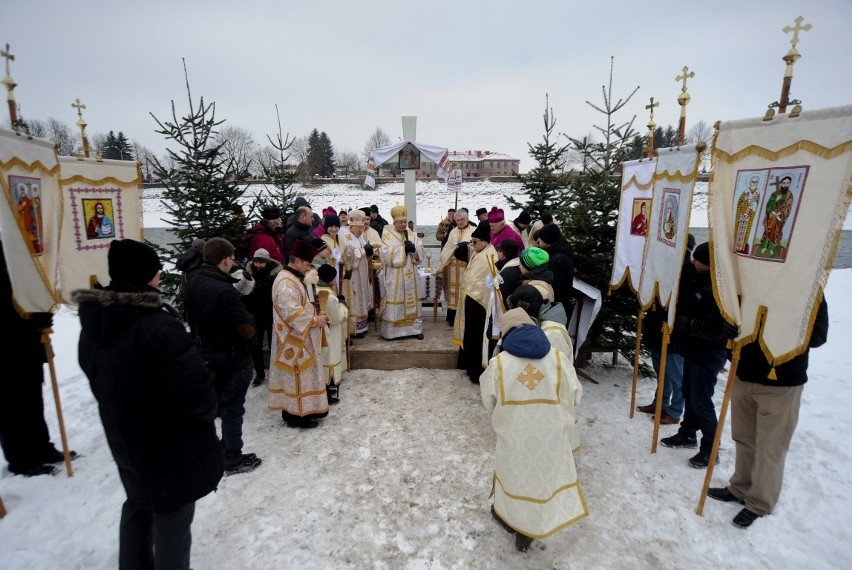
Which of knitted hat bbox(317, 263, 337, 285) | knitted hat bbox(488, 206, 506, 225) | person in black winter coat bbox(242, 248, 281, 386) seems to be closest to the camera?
knitted hat bbox(317, 263, 337, 285)

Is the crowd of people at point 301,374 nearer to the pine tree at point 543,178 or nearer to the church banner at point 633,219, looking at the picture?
the church banner at point 633,219

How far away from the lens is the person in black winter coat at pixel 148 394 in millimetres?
2268

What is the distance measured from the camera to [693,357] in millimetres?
4223

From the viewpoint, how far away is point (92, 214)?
4.62m

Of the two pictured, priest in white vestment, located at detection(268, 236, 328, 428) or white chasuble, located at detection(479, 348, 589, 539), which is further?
priest in white vestment, located at detection(268, 236, 328, 428)

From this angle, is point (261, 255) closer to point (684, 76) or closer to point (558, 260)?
point (558, 260)

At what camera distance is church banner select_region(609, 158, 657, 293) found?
4.86 metres

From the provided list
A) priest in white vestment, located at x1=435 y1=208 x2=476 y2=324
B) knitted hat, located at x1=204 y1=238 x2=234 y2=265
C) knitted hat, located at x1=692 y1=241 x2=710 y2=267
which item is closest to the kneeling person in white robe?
knitted hat, located at x1=692 y1=241 x2=710 y2=267

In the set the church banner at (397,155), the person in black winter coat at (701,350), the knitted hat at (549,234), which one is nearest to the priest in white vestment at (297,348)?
the knitted hat at (549,234)

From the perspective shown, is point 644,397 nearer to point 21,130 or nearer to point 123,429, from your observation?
point 123,429

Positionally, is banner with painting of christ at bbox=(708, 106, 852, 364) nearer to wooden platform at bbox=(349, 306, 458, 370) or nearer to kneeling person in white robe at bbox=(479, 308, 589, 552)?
kneeling person in white robe at bbox=(479, 308, 589, 552)

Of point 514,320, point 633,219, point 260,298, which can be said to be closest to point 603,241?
point 633,219

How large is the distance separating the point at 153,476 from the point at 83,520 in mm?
1869


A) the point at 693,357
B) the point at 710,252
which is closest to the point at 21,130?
the point at 710,252
